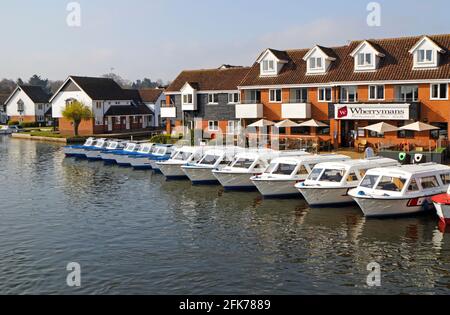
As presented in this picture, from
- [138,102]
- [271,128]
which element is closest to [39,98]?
[138,102]

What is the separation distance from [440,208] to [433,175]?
404cm

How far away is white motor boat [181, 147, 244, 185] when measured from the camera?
39.8 m

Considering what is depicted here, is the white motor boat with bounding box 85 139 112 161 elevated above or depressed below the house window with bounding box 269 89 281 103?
below

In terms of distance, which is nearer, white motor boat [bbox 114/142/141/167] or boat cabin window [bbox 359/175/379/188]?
boat cabin window [bbox 359/175/379/188]

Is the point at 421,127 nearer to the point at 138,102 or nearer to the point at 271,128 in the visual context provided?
the point at 271,128

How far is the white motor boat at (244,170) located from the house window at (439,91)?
15215mm

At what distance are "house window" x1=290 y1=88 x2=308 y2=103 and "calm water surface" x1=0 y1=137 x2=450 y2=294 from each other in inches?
756

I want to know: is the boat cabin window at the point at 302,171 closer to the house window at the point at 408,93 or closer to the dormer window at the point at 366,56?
the house window at the point at 408,93

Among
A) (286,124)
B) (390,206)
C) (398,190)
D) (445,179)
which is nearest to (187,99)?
(286,124)

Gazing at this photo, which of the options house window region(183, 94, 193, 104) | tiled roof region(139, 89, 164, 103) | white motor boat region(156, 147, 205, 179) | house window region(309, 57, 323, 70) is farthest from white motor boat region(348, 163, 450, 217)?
tiled roof region(139, 89, 164, 103)

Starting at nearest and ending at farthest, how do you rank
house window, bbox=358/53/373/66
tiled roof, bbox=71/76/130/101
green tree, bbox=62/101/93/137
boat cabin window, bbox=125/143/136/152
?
1. house window, bbox=358/53/373/66
2. boat cabin window, bbox=125/143/136/152
3. green tree, bbox=62/101/93/137
4. tiled roof, bbox=71/76/130/101

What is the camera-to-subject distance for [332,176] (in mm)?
31875

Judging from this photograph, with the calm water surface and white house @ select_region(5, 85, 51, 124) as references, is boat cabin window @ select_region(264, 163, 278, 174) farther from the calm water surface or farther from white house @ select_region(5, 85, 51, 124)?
white house @ select_region(5, 85, 51, 124)

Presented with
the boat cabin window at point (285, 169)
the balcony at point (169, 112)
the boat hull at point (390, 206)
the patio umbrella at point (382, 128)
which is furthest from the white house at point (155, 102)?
the boat hull at point (390, 206)
